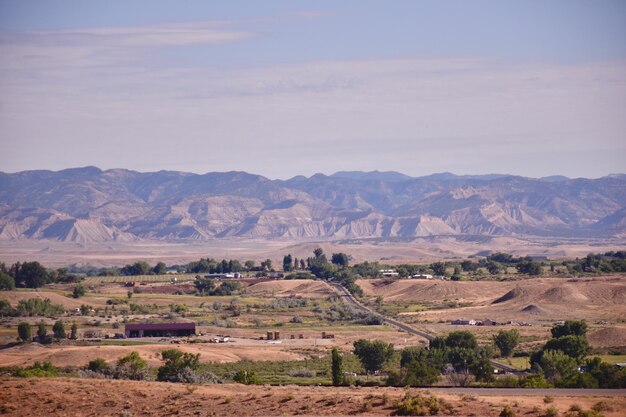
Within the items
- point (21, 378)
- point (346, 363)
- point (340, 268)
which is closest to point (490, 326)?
point (346, 363)

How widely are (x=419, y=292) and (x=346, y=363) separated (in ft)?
245

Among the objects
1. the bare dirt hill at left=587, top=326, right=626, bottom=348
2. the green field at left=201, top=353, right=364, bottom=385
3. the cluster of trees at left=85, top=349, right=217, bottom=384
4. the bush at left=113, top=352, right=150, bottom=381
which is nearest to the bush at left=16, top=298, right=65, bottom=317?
the green field at left=201, top=353, right=364, bottom=385

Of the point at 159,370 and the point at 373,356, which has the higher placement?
the point at 159,370

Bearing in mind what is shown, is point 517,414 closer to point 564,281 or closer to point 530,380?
point 530,380

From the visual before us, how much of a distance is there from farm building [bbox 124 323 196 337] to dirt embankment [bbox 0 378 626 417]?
5125 cm

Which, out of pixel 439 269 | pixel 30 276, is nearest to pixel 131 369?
pixel 30 276

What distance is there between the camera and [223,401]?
44.2 m

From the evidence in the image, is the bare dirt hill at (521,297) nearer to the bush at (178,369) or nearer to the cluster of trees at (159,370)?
the bush at (178,369)

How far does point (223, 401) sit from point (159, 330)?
55919 mm

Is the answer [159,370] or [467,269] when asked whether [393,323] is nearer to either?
[159,370]

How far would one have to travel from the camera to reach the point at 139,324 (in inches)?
4021

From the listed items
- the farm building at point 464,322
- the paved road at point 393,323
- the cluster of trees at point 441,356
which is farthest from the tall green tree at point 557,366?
the farm building at point 464,322

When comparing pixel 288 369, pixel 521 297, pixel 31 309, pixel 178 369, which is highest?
pixel 178 369

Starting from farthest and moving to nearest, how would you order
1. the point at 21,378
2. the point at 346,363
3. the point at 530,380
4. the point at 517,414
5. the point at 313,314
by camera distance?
the point at 313,314, the point at 346,363, the point at 530,380, the point at 21,378, the point at 517,414
